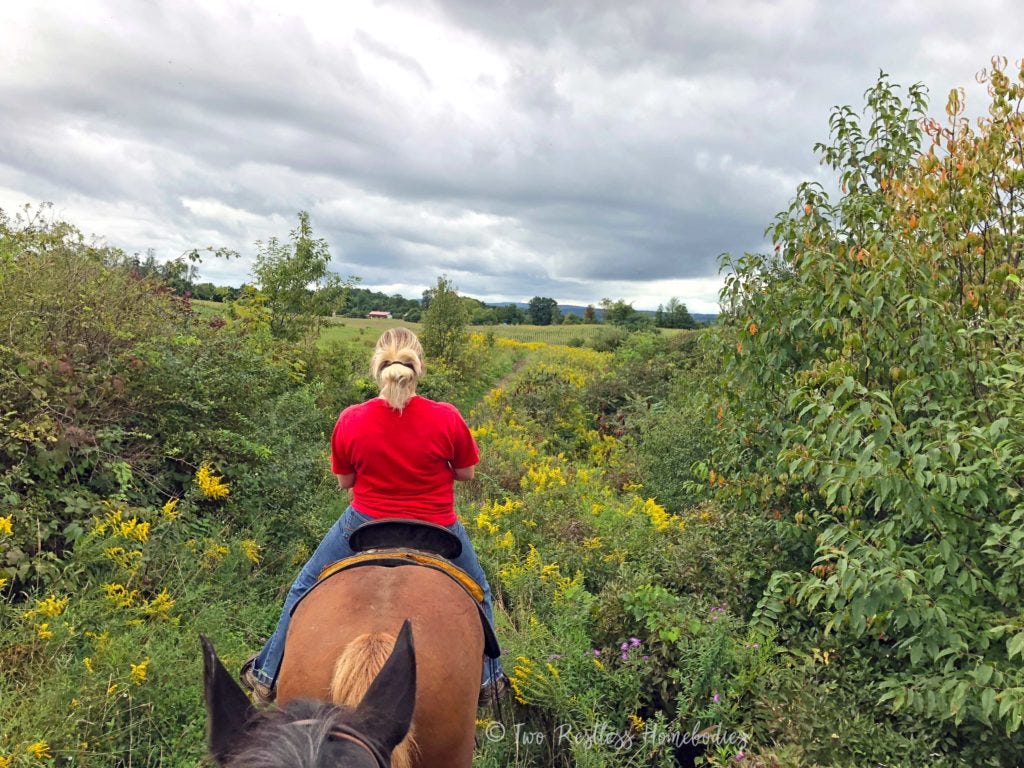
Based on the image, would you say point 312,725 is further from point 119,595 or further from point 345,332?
point 345,332

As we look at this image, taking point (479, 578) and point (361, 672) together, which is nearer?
point (361, 672)

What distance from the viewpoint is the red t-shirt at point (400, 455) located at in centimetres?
364

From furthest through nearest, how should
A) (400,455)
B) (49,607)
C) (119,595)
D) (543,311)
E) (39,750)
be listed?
(543,311) < (119,595) < (49,607) < (400,455) < (39,750)

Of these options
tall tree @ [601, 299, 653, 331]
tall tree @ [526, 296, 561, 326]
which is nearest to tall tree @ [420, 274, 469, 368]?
tall tree @ [601, 299, 653, 331]

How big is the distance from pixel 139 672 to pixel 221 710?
2799 mm

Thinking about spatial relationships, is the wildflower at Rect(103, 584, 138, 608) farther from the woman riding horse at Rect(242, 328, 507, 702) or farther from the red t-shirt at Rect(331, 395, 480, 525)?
the red t-shirt at Rect(331, 395, 480, 525)

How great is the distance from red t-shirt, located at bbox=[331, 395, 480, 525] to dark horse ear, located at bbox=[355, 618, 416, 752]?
165 cm

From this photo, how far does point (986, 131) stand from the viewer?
14.8ft

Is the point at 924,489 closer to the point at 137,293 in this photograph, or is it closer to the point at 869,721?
the point at 869,721

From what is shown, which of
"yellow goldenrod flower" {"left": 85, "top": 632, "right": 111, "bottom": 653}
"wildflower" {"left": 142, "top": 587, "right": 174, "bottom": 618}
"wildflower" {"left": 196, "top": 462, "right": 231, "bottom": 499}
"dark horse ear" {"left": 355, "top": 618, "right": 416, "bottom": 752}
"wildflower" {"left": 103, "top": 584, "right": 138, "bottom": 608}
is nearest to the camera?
"dark horse ear" {"left": 355, "top": 618, "right": 416, "bottom": 752}

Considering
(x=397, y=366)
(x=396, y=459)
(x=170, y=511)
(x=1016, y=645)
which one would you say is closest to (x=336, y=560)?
(x=396, y=459)

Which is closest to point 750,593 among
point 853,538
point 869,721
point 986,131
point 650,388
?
point 869,721

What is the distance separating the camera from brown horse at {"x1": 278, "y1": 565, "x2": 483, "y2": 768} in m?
2.36

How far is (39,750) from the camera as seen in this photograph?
328cm
